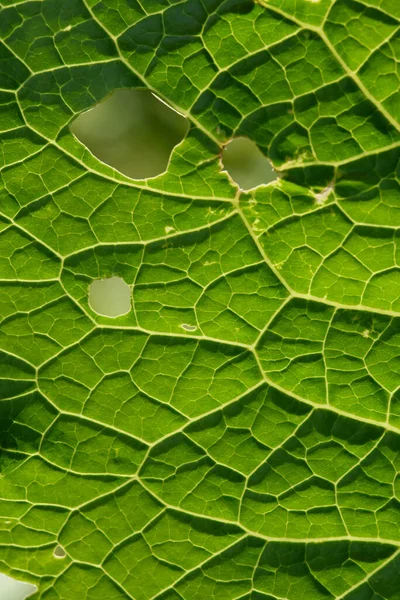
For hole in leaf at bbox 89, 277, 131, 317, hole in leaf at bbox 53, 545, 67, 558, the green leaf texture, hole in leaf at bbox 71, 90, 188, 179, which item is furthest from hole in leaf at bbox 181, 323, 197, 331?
hole in leaf at bbox 71, 90, 188, 179

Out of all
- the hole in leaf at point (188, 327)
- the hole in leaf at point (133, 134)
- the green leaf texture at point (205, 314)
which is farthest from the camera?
the hole in leaf at point (133, 134)

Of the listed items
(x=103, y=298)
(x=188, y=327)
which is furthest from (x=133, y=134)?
(x=188, y=327)

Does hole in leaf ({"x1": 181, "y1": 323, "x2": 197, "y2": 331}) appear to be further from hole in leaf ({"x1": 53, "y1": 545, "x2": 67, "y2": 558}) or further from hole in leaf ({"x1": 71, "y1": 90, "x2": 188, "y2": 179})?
hole in leaf ({"x1": 71, "y1": 90, "x2": 188, "y2": 179})

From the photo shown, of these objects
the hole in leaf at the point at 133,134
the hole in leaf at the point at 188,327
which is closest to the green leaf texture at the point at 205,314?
the hole in leaf at the point at 188,327

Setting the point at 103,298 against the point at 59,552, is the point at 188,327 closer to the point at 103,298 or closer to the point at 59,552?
the point at 103,298

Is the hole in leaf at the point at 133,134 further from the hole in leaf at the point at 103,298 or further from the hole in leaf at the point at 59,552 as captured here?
the hole in leaf at the point at 59,552

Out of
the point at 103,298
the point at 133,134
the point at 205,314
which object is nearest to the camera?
the point at 205,314

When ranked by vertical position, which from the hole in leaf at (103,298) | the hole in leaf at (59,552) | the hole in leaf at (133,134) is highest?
the hole in leaf at (103,298)
